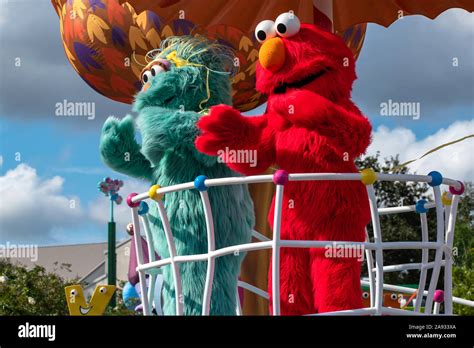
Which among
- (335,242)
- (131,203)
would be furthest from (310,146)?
(131,203)

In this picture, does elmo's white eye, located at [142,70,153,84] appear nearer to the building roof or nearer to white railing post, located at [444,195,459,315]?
white railing post, located at [444,195,459,315]

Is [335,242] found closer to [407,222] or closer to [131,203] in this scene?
[131,203]

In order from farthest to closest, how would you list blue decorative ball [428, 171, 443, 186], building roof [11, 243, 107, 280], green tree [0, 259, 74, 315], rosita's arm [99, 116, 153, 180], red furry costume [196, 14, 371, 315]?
building roof [11, 243, 107, 280]
green tree [0, 259, 74, 315]
rosita's arm [99, 116, 153, 180]
red furry costume [196, 14, 371, 315]
blue decorative ball [428, 171, 443, 186]

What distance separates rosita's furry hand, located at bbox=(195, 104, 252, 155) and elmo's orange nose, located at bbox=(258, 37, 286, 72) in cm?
26

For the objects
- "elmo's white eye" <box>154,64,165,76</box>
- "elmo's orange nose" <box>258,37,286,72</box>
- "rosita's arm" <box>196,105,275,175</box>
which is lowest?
"rosita's arm" <box>196,105,275,175</box>

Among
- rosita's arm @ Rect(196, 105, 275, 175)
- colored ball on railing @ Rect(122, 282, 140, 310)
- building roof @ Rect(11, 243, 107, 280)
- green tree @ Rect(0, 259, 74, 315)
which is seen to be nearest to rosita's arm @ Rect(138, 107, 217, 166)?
rosita's arm @ Rect(196, 105, 275, 175)

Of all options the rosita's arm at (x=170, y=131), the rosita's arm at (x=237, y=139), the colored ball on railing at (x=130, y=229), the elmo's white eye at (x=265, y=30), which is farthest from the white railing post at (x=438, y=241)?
the colored ball on railing at (x=130, y=229)

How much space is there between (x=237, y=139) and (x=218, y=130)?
121mm

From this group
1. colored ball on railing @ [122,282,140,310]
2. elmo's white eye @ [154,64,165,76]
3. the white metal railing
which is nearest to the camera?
the white metal railing

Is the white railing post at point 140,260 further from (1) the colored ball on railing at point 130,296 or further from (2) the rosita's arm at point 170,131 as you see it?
(1) the colored ball on railing at point 130,296

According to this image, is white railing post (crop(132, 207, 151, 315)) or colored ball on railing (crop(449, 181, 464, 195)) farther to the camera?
white railing post (crop(132, 207, 151, 315))

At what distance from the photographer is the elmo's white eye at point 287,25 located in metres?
3.55

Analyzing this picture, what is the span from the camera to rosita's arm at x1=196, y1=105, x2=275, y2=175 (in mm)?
3510
